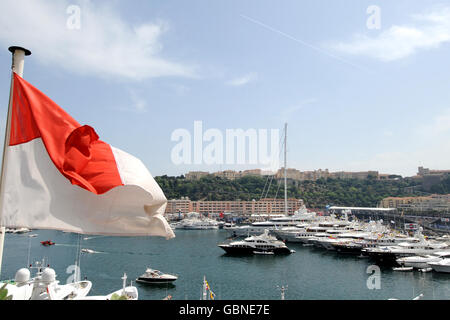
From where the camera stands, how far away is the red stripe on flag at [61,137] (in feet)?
8.14

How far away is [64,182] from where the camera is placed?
2500 mm

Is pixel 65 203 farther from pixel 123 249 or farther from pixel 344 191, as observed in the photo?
pixel 344 191

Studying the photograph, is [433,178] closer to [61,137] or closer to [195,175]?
[195,175]

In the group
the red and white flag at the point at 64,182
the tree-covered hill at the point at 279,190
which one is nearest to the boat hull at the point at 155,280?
the red and white flag at the point at 64,182

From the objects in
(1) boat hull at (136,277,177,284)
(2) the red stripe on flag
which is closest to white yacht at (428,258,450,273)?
(1) boat hull at (136,277,177,284)

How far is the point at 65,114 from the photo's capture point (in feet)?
8.64

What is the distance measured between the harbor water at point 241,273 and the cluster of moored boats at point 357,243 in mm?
1046

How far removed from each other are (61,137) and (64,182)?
364 millimetres

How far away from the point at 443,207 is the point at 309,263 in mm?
65731

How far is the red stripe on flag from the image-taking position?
2.48 meters

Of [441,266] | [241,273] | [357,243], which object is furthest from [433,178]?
[241,273]

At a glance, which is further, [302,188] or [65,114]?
[302,188]

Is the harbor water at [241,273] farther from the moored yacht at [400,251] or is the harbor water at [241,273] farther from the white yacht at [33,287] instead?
the white yacht at [33,287]
